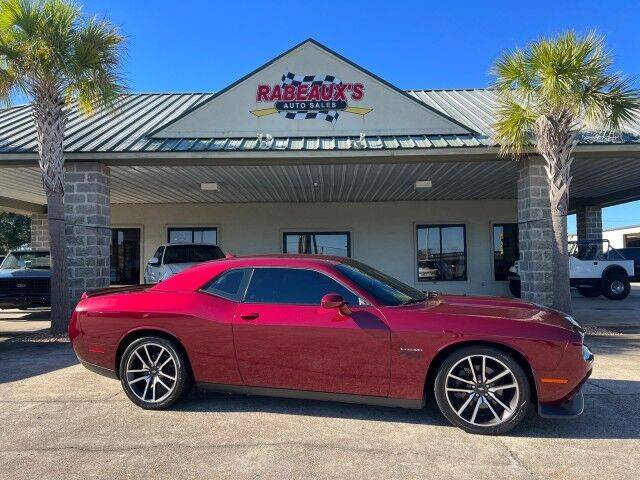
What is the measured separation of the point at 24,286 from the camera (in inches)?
443

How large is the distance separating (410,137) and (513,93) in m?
2.05

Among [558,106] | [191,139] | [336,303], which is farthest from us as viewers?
[191,139]

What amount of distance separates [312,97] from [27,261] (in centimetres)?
801

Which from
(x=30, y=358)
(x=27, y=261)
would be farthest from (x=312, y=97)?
(x=27, y=261)

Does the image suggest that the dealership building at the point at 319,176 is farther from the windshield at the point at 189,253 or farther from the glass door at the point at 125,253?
the windshield at the point at 189,253

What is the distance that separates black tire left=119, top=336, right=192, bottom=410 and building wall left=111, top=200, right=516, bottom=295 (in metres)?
11.8

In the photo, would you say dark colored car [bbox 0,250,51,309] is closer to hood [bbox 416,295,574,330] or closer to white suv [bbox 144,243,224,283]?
white suv [bbox 144,243,224,283]

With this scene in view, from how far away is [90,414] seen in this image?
4566mm

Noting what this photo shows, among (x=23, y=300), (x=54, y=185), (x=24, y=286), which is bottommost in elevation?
(x=23, y=300)

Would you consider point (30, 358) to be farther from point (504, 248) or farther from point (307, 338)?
point (504, 248)

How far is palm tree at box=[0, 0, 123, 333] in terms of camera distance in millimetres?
8320

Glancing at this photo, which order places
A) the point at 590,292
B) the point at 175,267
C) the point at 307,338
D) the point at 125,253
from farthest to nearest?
the point at 125,253, the point at 590,292, the point at 175,267, the point at 307,338

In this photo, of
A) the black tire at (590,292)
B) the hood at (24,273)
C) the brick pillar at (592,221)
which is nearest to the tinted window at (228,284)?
the hood at (24,273)

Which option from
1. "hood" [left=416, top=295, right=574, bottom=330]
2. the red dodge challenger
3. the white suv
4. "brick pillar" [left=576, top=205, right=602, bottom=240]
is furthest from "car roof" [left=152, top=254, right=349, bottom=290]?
"brick pillar" [left=576, top=205, right=602, bottom=240]
